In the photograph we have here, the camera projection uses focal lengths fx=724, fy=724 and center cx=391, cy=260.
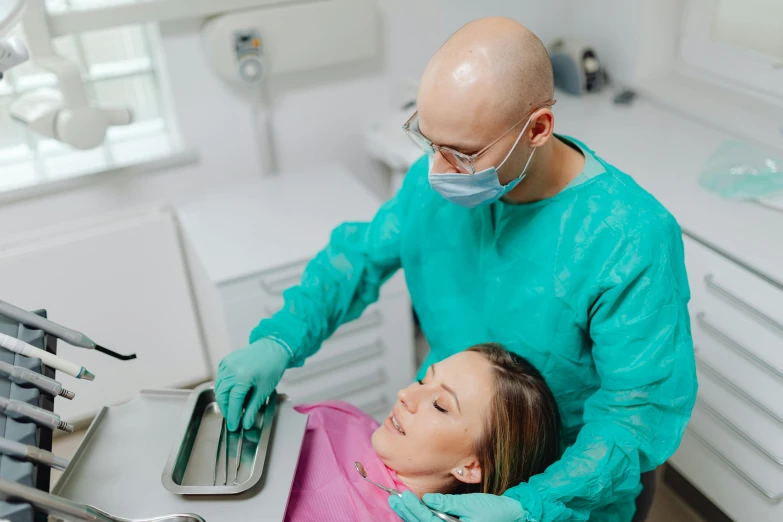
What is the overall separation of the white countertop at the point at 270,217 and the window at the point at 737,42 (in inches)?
46.2

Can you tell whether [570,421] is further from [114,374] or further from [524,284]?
[114,374]

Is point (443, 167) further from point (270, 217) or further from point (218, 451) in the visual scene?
point (270, 217)

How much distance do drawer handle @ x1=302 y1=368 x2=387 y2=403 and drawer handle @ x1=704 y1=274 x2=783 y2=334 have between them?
99cm

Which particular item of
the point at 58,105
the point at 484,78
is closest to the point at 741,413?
the point at 484,78

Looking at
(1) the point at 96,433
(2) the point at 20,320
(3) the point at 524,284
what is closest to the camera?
(2) the point at 20,320

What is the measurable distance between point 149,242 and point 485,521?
1.52m

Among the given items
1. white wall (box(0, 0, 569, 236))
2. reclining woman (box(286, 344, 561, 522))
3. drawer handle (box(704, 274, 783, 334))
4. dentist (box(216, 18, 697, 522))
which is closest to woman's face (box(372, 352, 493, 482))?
reclining woman (box(286, 344, 561, 522))

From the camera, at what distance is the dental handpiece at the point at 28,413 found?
0.86 meters

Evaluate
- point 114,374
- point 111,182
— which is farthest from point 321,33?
point 114,374

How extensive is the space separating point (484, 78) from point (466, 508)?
622mm

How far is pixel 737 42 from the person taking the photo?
7.18ft

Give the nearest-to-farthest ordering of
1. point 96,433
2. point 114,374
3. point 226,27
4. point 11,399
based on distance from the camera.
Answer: point 11,399, point 96,433, point 114,374, point 226,27

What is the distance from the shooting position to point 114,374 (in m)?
1.51

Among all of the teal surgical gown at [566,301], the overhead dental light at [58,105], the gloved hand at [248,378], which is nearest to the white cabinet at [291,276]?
the overhead dental light at [58,105]
